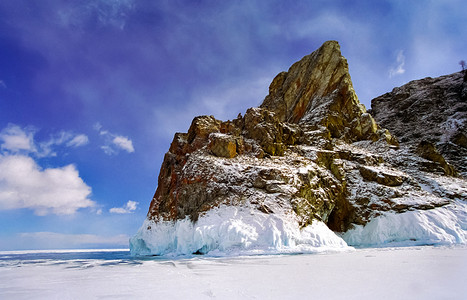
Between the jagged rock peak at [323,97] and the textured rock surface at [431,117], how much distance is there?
36.0 ft

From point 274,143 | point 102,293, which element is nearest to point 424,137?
point 274,143

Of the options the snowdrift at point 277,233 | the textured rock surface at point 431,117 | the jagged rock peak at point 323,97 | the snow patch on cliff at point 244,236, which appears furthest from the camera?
the jagged rock peak at point 323,97

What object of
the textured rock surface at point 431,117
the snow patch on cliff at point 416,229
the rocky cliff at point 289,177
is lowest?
the snow patch on cliff at point 416,229

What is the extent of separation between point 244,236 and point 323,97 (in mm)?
42888

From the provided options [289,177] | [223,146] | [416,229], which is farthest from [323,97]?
[289,177]

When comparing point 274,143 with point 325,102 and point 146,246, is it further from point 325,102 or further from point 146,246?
point 325,102

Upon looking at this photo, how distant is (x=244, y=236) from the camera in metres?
20.3

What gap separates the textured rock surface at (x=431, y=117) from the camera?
46.4 metres

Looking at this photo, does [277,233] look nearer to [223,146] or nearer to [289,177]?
[289,177]

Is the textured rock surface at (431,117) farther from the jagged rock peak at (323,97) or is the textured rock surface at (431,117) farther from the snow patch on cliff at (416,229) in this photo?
the snow patch on cliff at (416,229)

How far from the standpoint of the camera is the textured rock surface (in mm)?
46438

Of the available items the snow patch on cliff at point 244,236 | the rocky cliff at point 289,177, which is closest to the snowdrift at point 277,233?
the snow patch on cliff at point 244,236

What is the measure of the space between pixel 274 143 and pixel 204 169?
11.5m

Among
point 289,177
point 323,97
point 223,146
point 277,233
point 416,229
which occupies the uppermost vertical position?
point 323,97
